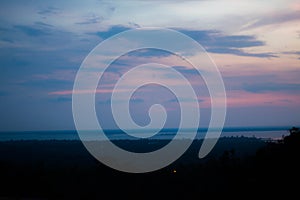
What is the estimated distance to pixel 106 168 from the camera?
1619 inches

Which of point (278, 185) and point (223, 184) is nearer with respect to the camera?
point (278, 185)

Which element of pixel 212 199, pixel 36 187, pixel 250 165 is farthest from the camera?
pixel 36 187

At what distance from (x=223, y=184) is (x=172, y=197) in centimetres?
352

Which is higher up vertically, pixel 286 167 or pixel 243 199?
pixel 286 167

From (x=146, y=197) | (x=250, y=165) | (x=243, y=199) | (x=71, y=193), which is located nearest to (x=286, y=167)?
(x=243, y=199)

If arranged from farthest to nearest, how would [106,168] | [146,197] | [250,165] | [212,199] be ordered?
[106,168]
[146,197]
[250,165]
[212,199]

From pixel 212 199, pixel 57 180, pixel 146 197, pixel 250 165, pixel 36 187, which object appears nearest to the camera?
pixel 212 199

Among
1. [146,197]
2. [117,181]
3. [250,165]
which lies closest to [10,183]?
[117,181]

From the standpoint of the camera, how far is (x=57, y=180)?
1403 inches

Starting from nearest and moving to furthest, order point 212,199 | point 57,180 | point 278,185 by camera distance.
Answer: point 278,185 < point 212,199 < point 57,180

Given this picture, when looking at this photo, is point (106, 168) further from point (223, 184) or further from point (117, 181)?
point (223, 184)

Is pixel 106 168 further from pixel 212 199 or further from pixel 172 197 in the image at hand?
pixel 212 199

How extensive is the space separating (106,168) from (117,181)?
565 centimetres

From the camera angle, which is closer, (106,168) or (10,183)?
(10,183)
